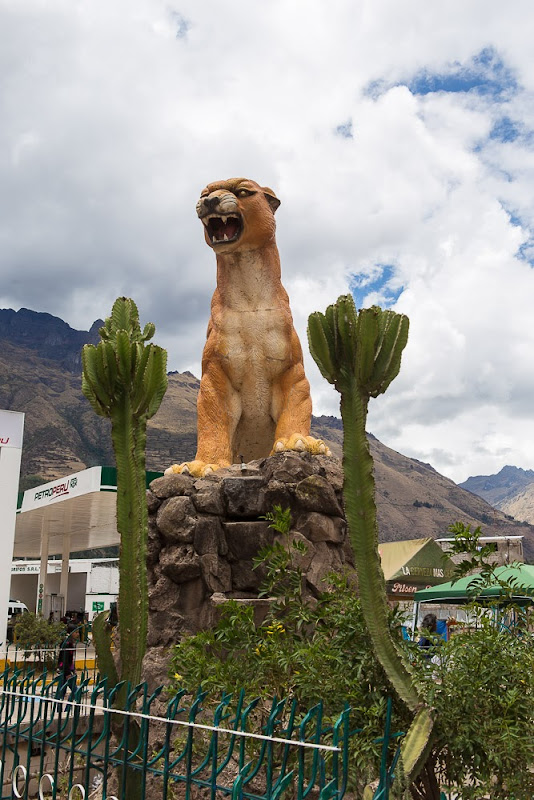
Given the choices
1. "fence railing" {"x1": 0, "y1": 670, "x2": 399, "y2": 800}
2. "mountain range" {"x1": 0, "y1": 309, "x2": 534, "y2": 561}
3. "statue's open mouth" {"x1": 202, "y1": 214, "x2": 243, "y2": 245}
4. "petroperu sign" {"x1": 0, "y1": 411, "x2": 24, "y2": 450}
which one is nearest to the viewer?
"fence railing" {"x1": 0, "y1": 670, "x2": 399, "y2": 800}

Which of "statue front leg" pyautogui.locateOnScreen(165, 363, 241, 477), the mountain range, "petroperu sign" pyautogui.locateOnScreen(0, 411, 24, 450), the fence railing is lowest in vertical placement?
the fence railing

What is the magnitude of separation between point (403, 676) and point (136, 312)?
2973 millimetres

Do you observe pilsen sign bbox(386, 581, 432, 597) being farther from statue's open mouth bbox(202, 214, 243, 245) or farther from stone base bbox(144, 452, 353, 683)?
statue's open mouth bbox(202, 214, 243, 245)

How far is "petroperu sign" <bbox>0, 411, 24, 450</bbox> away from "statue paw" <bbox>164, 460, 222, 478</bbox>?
8783 mm

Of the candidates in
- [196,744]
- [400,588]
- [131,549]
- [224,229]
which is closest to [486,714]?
[196,744]

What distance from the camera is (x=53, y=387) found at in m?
94.6

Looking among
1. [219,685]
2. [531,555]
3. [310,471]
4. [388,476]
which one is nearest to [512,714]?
[219,685]

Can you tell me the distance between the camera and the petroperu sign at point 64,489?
1477cm

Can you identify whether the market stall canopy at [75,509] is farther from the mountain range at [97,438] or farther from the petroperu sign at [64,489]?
the mountain range at [97,438]

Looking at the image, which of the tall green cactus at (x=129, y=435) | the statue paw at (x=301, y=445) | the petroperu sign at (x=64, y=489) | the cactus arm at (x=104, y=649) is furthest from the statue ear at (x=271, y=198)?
the petroperu sign at (x=64, y=489)

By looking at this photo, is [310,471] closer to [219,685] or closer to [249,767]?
[219,685]

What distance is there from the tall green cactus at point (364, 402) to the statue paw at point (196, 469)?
3097mm

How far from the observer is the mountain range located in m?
73.4

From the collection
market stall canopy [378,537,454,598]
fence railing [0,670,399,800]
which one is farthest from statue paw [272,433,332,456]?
market stall canopy [378,537,454,598]
